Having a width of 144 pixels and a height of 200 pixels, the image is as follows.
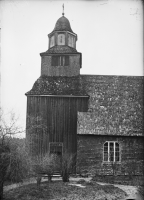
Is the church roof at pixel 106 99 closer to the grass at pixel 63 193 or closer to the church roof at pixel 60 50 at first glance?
the church roof at pixel 60 50

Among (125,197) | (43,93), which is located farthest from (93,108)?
(125,197)

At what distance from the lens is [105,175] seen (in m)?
27.5

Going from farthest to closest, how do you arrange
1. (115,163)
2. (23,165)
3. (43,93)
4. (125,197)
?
(43,93)
(115,163)
(125,197)
(23,165)

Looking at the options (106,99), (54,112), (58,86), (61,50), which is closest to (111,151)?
(106,99)

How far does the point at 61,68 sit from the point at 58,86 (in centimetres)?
244

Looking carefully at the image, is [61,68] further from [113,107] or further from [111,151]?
[111,151]

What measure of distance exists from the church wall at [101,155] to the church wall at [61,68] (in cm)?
736

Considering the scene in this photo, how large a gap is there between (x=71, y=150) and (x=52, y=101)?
198 inches

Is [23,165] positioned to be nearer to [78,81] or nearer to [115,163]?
[115,163]

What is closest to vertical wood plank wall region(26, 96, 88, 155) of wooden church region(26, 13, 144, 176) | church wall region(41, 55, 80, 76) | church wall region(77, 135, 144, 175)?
wooden church region(26, 13, 144, 176)

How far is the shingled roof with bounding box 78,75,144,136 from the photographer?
91.8 ft

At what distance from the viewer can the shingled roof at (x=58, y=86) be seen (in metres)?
29.5

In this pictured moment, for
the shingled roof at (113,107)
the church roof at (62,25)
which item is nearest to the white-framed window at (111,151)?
the shingled roof at (113,107)

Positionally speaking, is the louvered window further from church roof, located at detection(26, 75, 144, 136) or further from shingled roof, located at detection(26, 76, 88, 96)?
church roof, located at detection(26, 75, 144, 136)
